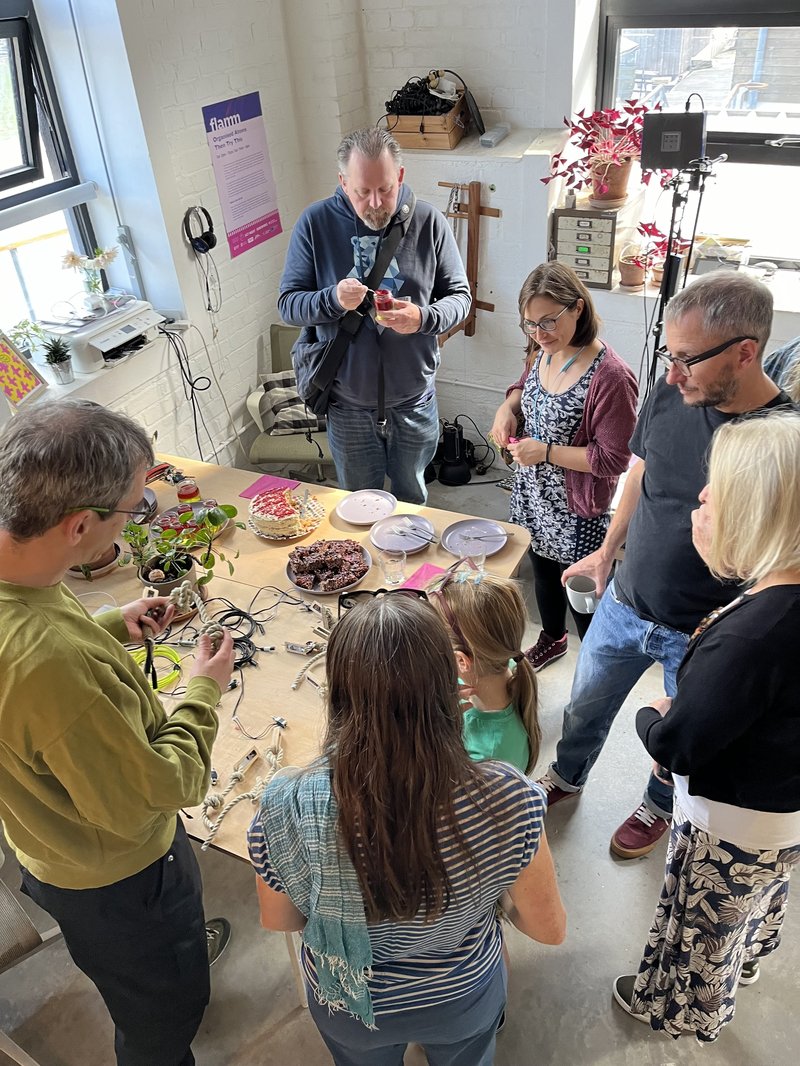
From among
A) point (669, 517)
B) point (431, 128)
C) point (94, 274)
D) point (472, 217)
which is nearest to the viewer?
point (669, 517)

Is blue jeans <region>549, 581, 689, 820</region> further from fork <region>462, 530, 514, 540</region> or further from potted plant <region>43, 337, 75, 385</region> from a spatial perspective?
Result: potted plant <region>43, 337, 75, 385</region>

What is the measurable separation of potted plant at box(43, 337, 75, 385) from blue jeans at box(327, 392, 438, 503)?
45.4 inches

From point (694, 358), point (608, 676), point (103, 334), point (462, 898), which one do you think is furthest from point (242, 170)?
point (462, 898)

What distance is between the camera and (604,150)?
11.9 feet

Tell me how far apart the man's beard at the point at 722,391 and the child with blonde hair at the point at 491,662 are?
0.66 metres

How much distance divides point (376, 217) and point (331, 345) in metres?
0.46

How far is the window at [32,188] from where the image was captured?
3.21 metres

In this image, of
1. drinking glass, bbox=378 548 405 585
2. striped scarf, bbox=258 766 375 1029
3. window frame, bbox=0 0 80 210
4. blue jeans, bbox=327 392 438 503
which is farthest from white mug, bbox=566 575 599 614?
window frame, bbox=0 0 80 210

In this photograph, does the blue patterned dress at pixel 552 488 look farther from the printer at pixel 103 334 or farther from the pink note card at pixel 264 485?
the printer at pixel 103 334

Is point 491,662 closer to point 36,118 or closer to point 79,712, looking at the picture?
point 79,712

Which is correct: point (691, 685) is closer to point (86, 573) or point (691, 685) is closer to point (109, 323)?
point (86, 573)

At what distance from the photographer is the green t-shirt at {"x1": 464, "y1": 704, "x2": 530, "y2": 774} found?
175 cm

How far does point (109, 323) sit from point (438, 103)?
6.26ft

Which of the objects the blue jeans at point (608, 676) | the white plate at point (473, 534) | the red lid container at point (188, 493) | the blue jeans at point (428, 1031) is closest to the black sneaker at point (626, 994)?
the blue jeans at point (608, 676)
